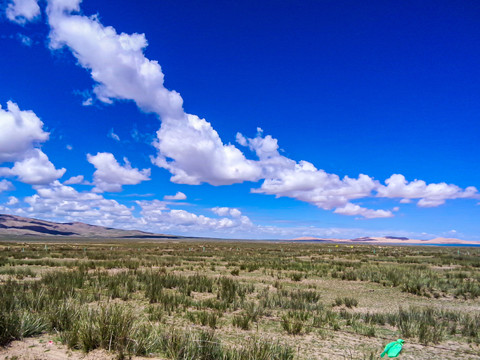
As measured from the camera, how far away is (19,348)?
17.5 feet

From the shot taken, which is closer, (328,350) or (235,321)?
(328,350)

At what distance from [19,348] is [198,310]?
5.42 meters

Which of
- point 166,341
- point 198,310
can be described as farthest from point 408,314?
point 166,341

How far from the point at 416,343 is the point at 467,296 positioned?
961cm

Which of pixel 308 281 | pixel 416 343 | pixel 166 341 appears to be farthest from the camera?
pixel 308 281

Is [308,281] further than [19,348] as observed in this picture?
Yes

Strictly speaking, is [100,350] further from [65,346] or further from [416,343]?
[416,343]

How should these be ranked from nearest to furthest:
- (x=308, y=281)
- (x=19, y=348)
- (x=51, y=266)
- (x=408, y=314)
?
1. (x=19, y=348)
2. (x=408, y=314)
3. (x=308, y=281)
4. (x=51, y=266)

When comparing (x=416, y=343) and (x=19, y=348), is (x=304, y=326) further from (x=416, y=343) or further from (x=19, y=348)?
(x=19, y=348)

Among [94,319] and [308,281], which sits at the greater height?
[94,319]

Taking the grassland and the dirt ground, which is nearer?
the dirt ground

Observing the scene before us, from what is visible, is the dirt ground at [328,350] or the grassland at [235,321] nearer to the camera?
the dirt ground at [328,350]

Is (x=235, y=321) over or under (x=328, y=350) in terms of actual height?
over

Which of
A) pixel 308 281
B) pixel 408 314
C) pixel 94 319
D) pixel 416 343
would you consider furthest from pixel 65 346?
pixel 308 281
